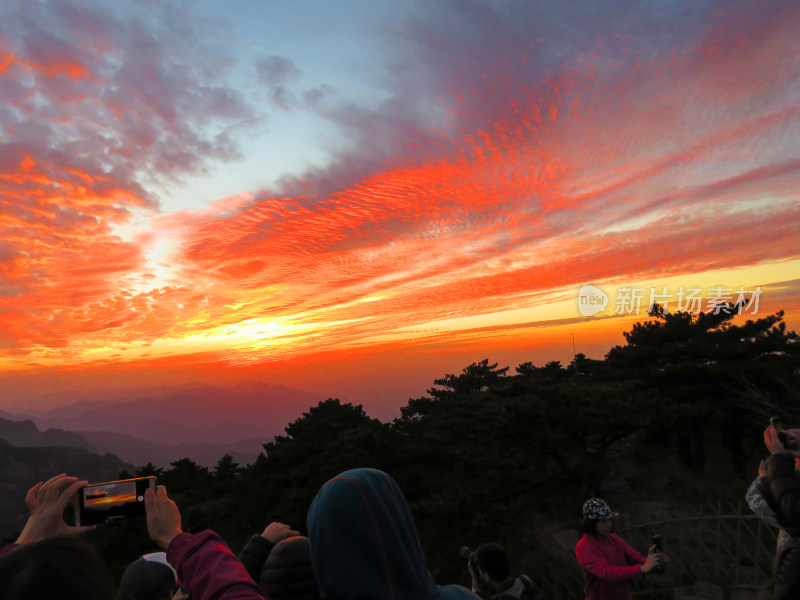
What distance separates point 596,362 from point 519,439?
10.6m

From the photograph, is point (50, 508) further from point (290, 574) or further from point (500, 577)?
point (500, 577)

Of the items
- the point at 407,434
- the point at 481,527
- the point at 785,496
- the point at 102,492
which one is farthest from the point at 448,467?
the point at 102,492

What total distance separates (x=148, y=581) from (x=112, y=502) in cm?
76

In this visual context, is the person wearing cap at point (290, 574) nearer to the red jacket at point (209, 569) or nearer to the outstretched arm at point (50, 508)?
the red jacket at point (209, 569)

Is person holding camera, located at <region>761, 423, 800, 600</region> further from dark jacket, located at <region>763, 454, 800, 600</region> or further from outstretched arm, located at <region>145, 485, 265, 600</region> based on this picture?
outstretched arm, located at <region>145, 485, 265, 600</region>

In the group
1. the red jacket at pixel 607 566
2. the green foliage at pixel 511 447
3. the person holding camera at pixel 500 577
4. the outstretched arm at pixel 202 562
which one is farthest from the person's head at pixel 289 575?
the green foliage at pixel 511 447

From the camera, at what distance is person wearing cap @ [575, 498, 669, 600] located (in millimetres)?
3480

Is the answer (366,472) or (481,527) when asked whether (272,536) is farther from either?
(481,527)

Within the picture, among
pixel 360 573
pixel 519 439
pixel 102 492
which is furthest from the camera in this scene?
pixel 519 439

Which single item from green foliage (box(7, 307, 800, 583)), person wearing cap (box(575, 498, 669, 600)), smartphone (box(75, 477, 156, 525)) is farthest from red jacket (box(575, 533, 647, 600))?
green foliage (box(7, 307, 800, 583))

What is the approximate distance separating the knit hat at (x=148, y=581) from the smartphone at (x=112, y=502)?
0.60m

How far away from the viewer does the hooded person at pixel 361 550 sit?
1.36 m

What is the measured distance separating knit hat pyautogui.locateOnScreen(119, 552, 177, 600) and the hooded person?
1.55m

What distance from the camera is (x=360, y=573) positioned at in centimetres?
136
